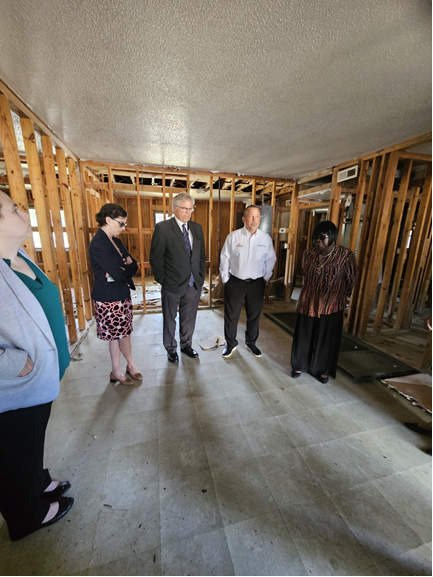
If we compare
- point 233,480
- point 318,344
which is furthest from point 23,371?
point 318,344

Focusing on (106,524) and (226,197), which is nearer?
(106,524)

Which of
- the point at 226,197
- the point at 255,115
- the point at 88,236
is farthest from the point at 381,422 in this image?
the point at 226,197

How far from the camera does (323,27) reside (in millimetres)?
1161

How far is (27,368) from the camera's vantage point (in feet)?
2.95

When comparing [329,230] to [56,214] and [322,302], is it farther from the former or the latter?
[56,214]

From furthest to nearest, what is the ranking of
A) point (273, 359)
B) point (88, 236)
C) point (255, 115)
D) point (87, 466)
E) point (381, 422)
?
point (88, 236) < point (273, 359) < point (255, 115) < point (381, 422) < point (87, 466)

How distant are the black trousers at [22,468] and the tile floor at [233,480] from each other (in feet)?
0.40

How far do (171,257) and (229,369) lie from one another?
4.45 feet

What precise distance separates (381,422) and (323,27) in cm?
260

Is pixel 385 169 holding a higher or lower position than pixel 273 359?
higher

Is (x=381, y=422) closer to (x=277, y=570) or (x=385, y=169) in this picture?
(x=277, y=570)

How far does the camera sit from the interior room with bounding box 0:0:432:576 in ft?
3.51

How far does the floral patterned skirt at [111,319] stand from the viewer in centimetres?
195

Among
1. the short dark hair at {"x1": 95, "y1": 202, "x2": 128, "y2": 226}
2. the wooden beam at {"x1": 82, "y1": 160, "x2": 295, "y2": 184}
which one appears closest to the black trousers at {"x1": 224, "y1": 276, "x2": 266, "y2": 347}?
the short dark hair at {"x1": 95, "y1": 202, "x2": 128, "y2": 226}
